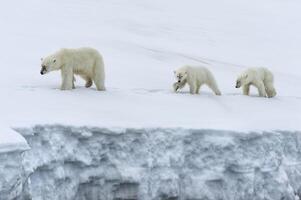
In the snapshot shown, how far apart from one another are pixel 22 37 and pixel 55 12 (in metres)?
4.02

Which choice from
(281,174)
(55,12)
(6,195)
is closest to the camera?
(6,195)

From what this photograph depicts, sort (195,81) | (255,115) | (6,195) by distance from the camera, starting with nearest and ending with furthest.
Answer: (6,195), (255,115), (195,81)

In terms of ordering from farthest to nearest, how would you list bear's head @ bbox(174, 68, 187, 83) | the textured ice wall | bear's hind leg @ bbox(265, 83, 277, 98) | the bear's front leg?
1. bear's hind leg @ bbox(265, 83, 277, 98)
2. bear's head @ bbox(174, 68, 187, 83)
3. the bear's front leg
4. the textured ice wall

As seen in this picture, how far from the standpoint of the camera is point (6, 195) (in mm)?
7070

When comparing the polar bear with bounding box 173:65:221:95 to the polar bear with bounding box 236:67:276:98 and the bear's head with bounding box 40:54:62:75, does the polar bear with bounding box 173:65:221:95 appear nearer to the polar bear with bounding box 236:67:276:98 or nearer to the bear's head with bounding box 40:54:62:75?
the polar bear with bounding box 236:67:276:98

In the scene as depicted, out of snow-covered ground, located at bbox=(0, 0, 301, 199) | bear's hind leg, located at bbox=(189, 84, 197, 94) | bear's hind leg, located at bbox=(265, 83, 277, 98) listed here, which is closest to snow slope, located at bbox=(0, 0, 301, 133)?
snow-covered ground, located at bbox=(0, 0, 301, 199)

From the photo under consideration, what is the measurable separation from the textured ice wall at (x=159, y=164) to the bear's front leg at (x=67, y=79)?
168cm

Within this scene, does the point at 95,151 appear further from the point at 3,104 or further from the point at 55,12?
the point at 55,12

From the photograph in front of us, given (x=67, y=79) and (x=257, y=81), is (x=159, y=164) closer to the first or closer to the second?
(x=67, y=79)

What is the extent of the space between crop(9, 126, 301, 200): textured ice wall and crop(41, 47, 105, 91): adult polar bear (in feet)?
5.94

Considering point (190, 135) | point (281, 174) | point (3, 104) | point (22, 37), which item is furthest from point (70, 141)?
point (22, 37)

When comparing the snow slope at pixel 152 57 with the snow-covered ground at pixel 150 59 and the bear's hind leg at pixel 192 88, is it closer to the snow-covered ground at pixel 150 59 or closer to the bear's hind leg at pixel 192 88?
the snow-covered ground at pixel 150 59

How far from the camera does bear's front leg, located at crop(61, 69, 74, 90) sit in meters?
10.1

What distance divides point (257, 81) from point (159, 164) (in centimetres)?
409
